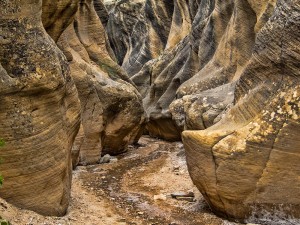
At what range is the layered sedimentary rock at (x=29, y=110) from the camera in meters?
9.49

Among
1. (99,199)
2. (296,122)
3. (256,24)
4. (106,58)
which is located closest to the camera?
(296,122)

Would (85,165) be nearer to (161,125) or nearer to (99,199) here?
(99,199)

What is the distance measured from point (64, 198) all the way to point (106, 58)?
11876 millimetres

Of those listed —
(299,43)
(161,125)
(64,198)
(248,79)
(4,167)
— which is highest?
(299,43)

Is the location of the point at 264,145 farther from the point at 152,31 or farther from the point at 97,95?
the point at 152,31

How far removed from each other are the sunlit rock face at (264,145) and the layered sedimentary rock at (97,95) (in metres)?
6.20

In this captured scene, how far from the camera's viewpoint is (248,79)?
12.0 m

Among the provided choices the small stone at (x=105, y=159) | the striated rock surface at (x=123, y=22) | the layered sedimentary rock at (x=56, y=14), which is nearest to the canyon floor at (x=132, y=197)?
the small stone at (x=105, y=159)

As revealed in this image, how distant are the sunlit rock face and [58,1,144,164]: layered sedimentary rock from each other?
620 cm

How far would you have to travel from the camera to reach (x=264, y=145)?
10633mm

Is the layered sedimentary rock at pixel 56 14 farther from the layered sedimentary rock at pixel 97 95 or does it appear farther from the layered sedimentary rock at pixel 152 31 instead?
the layered sedimentary rock at pixel 152 31

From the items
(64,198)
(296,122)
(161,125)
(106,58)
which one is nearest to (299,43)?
(296,122)

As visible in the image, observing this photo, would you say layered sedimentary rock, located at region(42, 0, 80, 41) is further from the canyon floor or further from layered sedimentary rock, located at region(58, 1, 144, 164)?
the canyon floor

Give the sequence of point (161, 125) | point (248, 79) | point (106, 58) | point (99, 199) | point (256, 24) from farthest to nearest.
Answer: point (161, 125) < point (106, 58) < point (256, 24) < point (99, 199) < point (248, 79)
